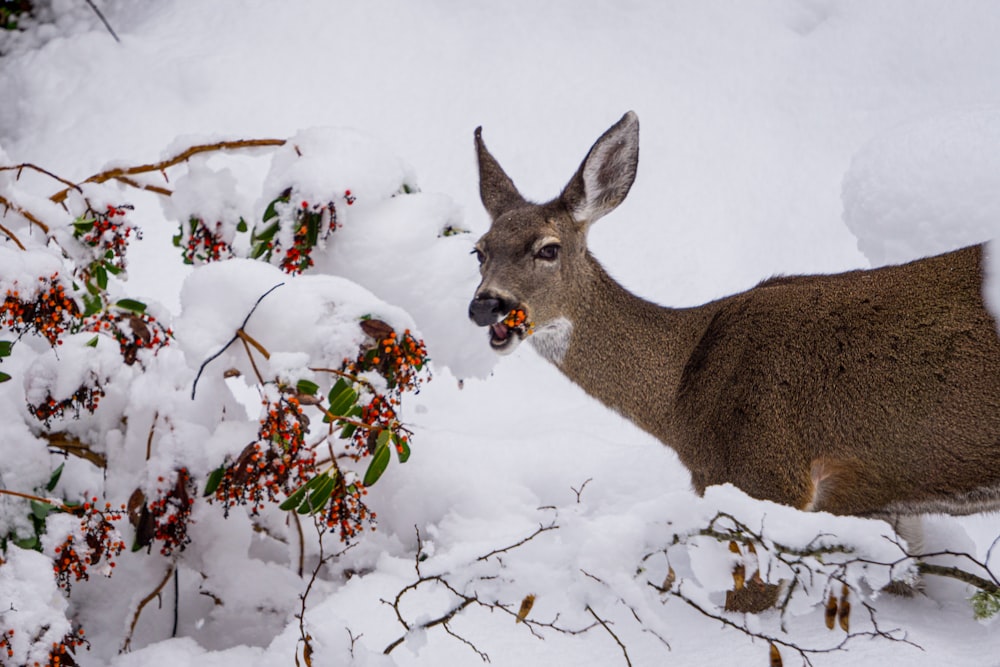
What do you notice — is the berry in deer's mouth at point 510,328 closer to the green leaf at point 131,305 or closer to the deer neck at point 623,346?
the deer neck at point 623,346

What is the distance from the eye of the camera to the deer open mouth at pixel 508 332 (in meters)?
3.17

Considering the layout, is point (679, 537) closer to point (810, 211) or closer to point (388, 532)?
point (388, 532)

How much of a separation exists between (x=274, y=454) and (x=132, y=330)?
2.48 feet

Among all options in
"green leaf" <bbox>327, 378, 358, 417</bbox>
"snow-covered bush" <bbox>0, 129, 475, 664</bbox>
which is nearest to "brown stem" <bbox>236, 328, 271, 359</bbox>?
A: "snow-covered bush" <bbox>0, 129, 475, 664</bbox>

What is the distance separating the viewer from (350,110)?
6.21 m

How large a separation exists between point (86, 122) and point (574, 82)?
318cm

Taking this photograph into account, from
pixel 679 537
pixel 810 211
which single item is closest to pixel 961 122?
pixel 810 211

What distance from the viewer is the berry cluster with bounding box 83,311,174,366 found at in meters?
2.75

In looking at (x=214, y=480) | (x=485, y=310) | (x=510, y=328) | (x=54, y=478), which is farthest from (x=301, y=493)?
(x=510, y=328)

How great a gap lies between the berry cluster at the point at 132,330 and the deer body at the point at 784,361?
967 mm

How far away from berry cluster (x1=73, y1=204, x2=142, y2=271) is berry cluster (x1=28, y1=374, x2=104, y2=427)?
57cm

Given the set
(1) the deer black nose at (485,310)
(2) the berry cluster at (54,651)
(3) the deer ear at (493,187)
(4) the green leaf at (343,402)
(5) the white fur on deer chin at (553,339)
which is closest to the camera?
(2) the berry cluster at (54,651)

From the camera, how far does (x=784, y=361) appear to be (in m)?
2.91

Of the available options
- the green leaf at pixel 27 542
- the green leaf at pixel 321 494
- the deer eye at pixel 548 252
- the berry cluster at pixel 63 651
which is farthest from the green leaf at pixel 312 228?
the berry cluster at pixel 63 651
